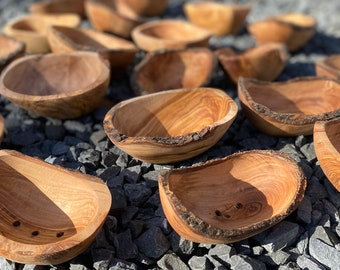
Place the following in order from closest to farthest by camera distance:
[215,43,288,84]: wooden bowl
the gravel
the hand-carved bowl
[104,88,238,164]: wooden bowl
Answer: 1. the gravel
2. [104,88,238,164]: wooden bowl
3. the hand-carved bowl
4. [215,43,288,84]: wooden bowl

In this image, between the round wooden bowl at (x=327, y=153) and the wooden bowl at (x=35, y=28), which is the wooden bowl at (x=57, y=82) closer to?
the wooden bowl at (x=35, y=28)

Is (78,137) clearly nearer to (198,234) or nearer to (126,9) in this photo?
(198,234)

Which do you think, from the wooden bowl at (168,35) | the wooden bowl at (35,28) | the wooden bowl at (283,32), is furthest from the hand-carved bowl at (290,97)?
the wooden bowl at (35,28)

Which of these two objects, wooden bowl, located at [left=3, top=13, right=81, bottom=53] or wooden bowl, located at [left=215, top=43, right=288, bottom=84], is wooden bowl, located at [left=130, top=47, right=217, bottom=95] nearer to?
wooden bowl, located at [left=215, top=43, right=288, bottom=84]

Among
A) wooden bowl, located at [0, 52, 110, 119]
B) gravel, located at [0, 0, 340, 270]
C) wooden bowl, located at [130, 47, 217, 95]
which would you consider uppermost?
wooden bowl, located at [0, 52, 110, 119]

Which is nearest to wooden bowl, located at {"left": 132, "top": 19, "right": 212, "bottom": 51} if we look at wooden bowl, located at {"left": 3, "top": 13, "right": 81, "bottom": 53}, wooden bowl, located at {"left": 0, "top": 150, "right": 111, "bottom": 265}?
wooden bowl, located at {"left": 3, "top": 13, "right": 81, "bottom": 53}

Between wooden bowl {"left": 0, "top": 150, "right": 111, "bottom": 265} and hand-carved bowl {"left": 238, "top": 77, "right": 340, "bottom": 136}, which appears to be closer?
wooden bowl {"left": 0, "top": 150, "right": 111, "bottom": 265}

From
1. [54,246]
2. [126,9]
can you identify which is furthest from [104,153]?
[126,9]

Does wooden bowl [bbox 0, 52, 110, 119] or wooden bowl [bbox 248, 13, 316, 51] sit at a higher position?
wooden bowl [bbox 0, 52, 110, 119]

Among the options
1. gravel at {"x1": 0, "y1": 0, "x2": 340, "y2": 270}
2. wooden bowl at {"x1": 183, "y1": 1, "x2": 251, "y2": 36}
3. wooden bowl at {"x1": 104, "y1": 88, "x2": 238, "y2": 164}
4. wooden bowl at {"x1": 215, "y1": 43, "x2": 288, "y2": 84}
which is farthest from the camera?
wooden bowl at {"x1": 183, "y1": 1, "x2": 251, "y2": 36}
